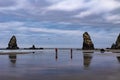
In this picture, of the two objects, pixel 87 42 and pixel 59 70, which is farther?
pixel 87 42

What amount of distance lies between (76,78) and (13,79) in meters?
5.48

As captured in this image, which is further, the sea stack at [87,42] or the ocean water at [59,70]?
the sea stack at [87,42]

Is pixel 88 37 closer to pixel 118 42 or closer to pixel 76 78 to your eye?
pixel 118 42

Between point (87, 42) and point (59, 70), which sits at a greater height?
point (87, 42)

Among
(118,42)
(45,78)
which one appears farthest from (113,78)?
(118,42)

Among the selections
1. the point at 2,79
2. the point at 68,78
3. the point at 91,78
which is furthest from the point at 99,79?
the point at 2,79

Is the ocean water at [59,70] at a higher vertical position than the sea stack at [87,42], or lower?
lower

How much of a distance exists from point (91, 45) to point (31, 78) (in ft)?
583

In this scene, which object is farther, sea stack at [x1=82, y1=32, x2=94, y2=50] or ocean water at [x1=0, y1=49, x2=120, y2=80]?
sea stack at [x1=82, y1=32, x2=94, y2=50]

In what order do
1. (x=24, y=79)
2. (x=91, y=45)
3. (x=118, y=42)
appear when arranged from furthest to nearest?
(x=91, y=45) < (x=118, y=42) < (x=24, y=79)

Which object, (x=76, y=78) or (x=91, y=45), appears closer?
(x=76, y=78)

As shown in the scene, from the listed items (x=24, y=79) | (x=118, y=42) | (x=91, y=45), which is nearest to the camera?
(x=24, y=79)

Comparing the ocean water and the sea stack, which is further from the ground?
the sea stack

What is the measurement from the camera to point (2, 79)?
23.1m
